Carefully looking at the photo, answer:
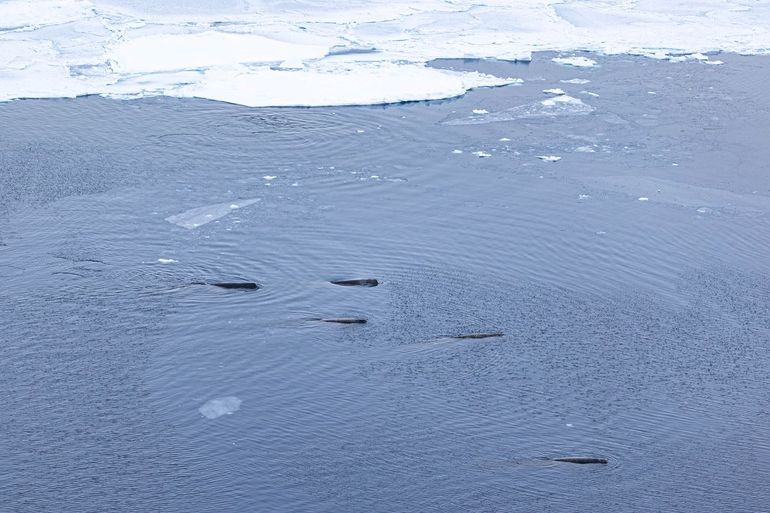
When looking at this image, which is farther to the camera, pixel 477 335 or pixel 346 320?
pixel 346 320

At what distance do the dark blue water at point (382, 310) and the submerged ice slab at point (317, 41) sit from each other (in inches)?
24.1

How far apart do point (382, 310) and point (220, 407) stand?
1.57 m

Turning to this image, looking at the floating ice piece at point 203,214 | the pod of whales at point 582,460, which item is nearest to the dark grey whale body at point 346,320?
the floating ice piece at point 203,214

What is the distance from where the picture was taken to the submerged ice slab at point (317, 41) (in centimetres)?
1159

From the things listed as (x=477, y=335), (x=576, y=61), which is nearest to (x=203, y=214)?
(x=477, y=335)

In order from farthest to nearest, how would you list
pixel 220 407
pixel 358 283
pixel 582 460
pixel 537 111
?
pixel 537 111
pixel 358 283
pixel 220 407
pixel 582 460

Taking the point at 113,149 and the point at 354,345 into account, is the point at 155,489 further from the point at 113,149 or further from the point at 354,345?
the point at 113,149

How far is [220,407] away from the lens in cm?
630

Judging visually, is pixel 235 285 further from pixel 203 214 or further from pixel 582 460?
pixel 582 460

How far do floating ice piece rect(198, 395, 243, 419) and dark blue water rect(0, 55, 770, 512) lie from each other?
0.04 metres

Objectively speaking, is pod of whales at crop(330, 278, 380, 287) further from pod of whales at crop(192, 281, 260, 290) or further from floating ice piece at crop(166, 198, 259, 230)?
floating ice piece at crop(166, 198, 259, 230)

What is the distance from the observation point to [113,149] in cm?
973

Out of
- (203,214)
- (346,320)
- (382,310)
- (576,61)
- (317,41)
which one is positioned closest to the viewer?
(346,320)

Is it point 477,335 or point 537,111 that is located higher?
point 537,111
